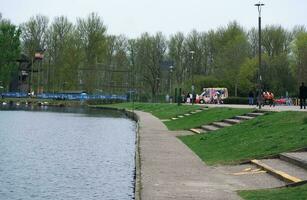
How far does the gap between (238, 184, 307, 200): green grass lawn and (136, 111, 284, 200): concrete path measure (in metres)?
0.32

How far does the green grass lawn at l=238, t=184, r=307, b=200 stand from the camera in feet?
39.5

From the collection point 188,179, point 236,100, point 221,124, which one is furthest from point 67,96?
point 188,179

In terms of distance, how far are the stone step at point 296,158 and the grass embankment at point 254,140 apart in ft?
2.75

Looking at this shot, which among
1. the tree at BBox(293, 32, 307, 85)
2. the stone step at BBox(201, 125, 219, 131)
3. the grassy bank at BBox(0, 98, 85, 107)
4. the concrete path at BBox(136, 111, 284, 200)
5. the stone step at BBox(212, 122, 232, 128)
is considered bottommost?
the concrete path at BBox(136, 111, 284, 200)

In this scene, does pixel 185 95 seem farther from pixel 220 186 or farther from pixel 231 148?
pixel 220 186

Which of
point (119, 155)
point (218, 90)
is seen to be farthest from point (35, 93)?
point (119, 155)

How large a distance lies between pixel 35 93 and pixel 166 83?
33060mm

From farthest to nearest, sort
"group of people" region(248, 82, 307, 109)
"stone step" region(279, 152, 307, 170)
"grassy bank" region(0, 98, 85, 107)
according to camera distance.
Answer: "grassy bank" region(0, 98, 85, 107)
"group of people" region(248, 82, 307, 109)
"stone step" region(279, 152, 307, 170)

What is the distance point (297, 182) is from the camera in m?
13.6

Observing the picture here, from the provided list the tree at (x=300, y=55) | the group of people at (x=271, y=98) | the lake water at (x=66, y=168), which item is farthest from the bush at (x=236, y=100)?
the lake water at (x=66, y=168)

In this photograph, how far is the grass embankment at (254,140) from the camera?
1972 centimetres

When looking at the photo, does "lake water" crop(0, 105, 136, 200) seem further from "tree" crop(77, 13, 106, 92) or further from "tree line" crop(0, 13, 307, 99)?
"tree" crop(77, 13, 106, 92)

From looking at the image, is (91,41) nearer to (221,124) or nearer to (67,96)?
(67,96)

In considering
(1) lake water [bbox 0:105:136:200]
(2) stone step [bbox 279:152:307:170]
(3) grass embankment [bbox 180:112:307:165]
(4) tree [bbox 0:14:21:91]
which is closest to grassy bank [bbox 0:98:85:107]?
(4) tree [bbox 0:14:21:91]
